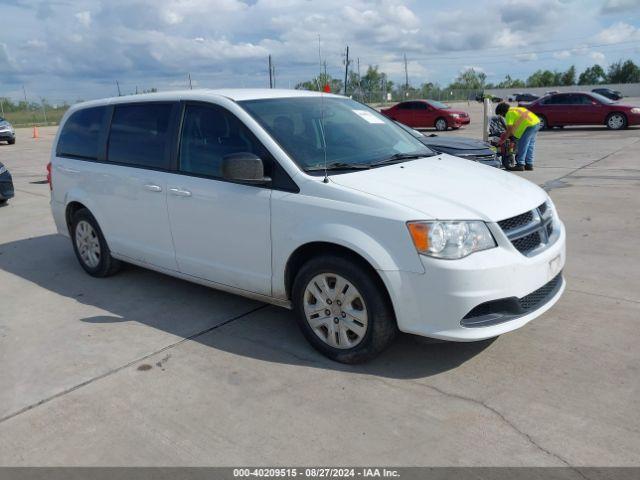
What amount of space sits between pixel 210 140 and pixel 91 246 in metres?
2.17

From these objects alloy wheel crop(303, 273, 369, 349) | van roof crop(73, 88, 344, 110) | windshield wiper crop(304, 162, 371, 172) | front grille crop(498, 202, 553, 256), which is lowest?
alloy wheel crop(303, 273, 369, 349)

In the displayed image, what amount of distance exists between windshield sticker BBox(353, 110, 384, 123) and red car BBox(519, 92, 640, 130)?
783 inches

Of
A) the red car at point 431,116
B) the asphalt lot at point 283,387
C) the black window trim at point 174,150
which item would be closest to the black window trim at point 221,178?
the black window trim at point 174,150

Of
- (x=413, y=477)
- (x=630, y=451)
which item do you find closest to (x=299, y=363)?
(x=413, y=477)

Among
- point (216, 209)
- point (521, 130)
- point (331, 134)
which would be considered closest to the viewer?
point (216, 209)

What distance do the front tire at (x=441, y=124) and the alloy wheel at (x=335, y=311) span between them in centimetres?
2323

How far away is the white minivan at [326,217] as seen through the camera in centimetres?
347

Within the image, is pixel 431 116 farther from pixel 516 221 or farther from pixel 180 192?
pixel 516 221

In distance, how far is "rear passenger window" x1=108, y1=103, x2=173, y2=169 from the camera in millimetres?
4902

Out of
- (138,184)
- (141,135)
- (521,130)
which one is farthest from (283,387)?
(521,130)

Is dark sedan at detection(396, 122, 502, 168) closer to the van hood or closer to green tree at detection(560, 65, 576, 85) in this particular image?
the van hood

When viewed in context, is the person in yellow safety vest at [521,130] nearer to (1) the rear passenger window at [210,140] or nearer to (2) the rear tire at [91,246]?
(1) the rear passenger window at [210,140]

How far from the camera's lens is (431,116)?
2594cm

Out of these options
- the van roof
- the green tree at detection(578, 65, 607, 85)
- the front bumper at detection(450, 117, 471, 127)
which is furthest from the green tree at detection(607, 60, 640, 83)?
the van roof
